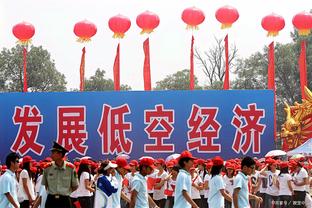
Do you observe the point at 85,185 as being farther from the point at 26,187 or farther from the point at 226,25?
the point at 226,25

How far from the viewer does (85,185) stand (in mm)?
14102

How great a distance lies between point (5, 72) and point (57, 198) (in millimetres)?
42875

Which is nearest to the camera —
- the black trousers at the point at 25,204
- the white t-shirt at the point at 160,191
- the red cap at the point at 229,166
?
the black trousers at the point at 25,204

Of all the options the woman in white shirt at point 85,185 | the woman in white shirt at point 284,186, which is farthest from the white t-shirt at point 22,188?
the woman in white shirt at point 284,186

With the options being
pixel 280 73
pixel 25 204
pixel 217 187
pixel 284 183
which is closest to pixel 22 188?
pixel 25 204

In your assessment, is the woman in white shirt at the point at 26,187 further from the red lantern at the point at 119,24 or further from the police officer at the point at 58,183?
the red lantern at the point at 119,24

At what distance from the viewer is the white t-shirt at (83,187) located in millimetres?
13902

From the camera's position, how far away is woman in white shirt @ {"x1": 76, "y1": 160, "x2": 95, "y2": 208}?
45.4 feet

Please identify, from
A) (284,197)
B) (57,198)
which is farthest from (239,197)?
(284,197)

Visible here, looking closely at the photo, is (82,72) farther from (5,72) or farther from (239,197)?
(5,72)

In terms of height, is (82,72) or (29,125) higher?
(82,72)

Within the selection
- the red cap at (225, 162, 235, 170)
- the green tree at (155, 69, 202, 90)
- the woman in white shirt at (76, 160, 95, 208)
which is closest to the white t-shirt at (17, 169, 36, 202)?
the woman in white shirt at (76, 160, 95, 208)

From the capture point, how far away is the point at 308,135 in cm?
2414

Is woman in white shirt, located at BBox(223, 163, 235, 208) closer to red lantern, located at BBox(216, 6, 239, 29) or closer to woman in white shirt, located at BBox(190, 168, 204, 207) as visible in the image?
woman in white shirt, located at BBox(190, 168, 204, 207)
